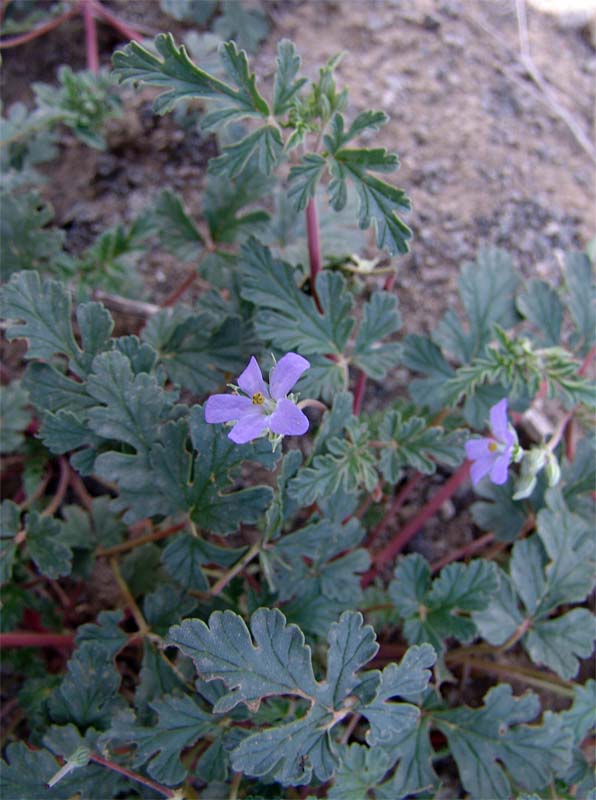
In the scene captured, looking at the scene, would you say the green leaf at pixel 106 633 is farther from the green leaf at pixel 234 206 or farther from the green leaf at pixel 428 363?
the green leaf at pixel 234 206

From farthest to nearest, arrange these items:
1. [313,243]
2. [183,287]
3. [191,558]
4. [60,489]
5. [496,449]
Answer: [183,287]
[60,489]
[313,243]
[496,449]
[191,558]

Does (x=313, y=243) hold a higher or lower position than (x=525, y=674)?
higher

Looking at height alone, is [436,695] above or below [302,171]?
below

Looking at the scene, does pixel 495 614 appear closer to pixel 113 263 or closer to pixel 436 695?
pixel 436 695

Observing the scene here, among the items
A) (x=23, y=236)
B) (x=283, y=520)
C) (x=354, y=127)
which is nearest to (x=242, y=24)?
(x=23, y=236)

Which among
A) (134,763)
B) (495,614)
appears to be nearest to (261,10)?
(495,614)

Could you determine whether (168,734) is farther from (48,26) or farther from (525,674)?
(48,26)
